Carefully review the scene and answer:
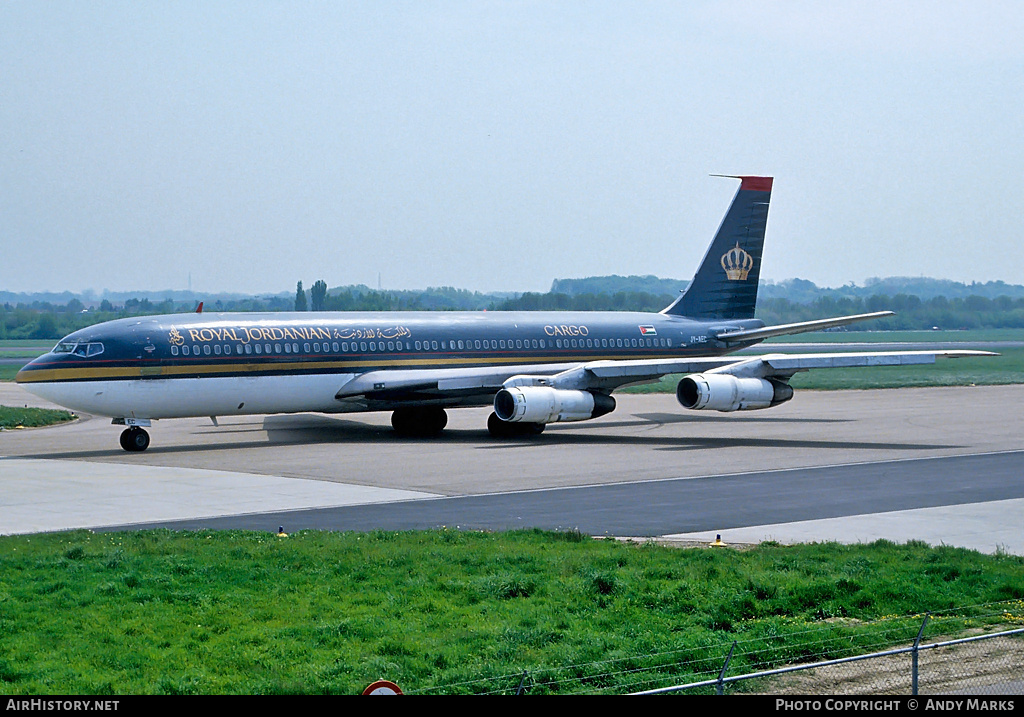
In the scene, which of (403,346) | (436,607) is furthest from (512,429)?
(436,607)

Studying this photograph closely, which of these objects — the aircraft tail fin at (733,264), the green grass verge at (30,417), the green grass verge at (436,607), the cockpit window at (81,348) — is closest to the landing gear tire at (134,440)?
the cockpit window at (81,348)

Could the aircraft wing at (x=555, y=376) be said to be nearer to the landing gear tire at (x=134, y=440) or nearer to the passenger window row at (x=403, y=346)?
the passenger window row at (x=403, y=346)

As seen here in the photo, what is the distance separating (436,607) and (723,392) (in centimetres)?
2564

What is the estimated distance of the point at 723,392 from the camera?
Result: 40.5 meters

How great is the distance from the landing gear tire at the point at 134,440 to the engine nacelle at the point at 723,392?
1787cm

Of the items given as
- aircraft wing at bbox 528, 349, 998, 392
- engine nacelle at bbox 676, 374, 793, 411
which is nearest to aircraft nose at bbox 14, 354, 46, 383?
aircraft wing at bbox 528, 349, 998, 392

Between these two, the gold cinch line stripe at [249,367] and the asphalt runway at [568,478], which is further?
the gold cinch line stripe at [249,367]

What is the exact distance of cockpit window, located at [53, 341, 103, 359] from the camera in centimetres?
3734

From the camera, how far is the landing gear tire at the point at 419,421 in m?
44.5

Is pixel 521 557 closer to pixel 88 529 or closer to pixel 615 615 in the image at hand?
pixel 615 615

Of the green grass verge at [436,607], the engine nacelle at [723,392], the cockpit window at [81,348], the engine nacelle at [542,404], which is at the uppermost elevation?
the cockpit window at [81,348]

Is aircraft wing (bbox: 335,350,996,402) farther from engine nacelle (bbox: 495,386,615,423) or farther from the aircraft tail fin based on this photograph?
the aircraft tail fin
